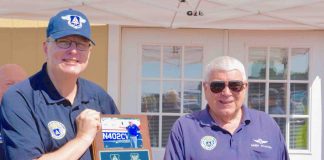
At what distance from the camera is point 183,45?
Result: 5031 millimetres

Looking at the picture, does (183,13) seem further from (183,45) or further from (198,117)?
(198,117)

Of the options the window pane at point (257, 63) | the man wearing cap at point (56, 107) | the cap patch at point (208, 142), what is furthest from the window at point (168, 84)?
the man wearing cap at point (56, 107)

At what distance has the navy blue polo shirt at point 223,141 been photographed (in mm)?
2480

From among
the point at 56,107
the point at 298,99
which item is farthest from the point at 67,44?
the point at 298,99

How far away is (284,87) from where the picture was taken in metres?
5.10

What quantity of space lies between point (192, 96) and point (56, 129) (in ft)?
10.3

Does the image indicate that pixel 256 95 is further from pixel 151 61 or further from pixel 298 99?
pixel 151 61

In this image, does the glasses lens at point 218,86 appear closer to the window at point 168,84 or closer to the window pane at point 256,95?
the window at point 168,84

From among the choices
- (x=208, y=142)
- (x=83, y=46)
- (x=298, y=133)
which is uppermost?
(x=83, y=46)

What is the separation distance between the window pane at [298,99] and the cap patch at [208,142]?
111 inches

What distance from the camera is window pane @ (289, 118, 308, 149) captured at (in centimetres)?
513

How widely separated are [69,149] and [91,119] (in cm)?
16

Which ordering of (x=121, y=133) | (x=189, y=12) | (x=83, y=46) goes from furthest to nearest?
(x=189, y=12)
(x=121, y=133)
(x=83, y=46)

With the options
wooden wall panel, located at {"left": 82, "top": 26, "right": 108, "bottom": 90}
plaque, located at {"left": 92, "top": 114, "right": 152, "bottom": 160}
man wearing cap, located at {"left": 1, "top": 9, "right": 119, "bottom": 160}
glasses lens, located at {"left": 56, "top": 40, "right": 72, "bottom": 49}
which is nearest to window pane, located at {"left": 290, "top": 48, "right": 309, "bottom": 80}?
wooden wall panel, located at {"left": 82, "top": 26, "right": 108, "bottom": 90}
